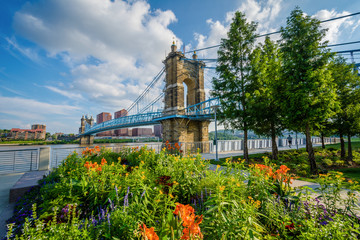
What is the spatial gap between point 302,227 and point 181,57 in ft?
61.8

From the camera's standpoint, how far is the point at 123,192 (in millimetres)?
2051

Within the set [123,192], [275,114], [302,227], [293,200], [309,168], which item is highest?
[275,114]

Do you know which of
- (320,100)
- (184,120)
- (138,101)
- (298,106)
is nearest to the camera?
(320,100)

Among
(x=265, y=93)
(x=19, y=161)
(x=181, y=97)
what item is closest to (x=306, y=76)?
(x=265, y=93)

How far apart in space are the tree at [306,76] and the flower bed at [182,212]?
5.51 meters

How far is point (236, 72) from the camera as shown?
970 centimetres

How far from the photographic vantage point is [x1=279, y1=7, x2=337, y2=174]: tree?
248 inches

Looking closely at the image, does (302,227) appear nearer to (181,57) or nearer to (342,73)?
(342,73)

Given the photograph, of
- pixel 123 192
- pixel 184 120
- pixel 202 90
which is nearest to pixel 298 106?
pixel 123 192

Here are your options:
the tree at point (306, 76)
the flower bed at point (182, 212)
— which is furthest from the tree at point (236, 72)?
the flower bed at point (182, 212)

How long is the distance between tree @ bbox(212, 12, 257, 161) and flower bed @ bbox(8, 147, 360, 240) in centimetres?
688

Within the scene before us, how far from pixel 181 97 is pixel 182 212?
53.3 ft

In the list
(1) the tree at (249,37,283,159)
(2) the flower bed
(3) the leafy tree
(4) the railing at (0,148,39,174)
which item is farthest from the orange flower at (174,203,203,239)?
(3) the leafy tree

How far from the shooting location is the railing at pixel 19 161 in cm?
577
